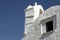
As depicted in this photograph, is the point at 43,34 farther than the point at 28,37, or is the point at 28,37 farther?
the point at 28,37

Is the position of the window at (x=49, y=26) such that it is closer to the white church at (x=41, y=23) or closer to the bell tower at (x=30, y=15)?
the white church at (x=41, y=23)

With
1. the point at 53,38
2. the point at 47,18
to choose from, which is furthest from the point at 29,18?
the point at 53,38

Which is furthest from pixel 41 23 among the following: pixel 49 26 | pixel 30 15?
pixel 30 15

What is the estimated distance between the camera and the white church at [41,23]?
1962cm

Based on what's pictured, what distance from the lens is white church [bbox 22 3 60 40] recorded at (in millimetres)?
19625

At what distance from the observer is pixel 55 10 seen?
20.0 m

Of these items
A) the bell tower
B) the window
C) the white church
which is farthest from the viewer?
the bell tower

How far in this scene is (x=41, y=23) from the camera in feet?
68.5

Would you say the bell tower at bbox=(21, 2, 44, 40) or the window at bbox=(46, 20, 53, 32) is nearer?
the window at bbox=(46, 20, 53, 32)

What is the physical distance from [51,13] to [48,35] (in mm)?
1867

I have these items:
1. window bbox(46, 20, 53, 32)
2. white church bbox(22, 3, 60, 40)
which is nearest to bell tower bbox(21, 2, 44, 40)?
white church bbox(22, 3, 60, 40)

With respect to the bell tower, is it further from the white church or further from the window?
the window

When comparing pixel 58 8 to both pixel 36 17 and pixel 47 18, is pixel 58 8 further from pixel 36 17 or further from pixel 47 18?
pixel 36 17

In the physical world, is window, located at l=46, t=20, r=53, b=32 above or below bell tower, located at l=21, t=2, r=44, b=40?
below
